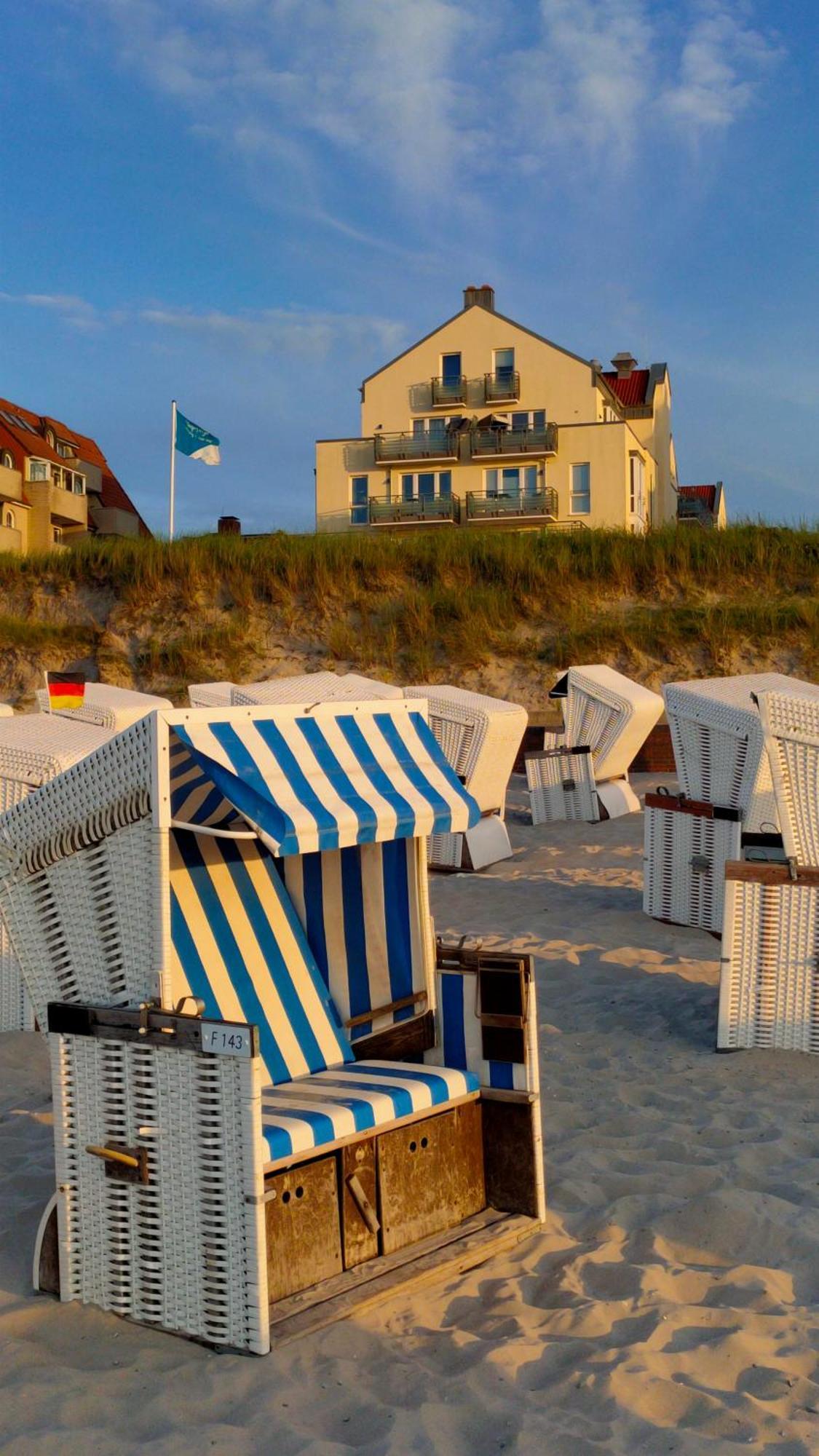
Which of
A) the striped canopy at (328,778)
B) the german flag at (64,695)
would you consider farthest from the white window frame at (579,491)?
the striped canopy at (328,778)

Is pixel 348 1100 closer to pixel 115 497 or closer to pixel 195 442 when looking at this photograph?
pixel 195 442

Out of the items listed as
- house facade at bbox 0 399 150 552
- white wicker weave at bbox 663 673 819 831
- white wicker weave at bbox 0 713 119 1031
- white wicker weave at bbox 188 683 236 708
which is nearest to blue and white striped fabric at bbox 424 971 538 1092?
white wicker weave at bbox 0 713 119 1031

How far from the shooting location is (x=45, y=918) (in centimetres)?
363

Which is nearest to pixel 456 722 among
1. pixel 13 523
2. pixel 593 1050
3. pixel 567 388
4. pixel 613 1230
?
pixel 593 1050

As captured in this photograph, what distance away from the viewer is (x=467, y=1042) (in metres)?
4.09

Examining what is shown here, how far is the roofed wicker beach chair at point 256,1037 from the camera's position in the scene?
3258 millimetres

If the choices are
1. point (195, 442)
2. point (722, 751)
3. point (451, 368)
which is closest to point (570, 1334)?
point (722, 751)

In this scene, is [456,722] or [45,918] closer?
[45,918]

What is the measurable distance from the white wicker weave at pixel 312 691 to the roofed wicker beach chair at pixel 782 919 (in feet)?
15.8

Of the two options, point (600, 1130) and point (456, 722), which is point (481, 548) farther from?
point (600, 1130)

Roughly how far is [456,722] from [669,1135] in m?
6.76

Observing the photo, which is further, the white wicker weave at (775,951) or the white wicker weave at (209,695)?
the white wicker weave at (209,695)

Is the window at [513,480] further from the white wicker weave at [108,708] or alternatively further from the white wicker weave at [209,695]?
the white wicker weave at [108,708]

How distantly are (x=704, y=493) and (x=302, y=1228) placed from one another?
193 ft
